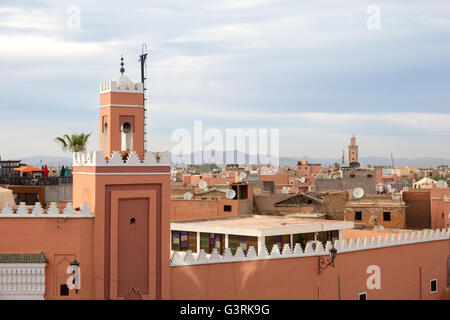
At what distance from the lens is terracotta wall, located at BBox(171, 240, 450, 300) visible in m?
15.2

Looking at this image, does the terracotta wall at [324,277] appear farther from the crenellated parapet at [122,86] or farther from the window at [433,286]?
the crenellated parapet at [122,86]

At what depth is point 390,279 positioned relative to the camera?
1984cm

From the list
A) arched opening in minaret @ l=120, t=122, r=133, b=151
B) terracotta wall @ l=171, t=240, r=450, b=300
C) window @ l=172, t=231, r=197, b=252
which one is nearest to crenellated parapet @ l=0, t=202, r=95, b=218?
arched opening in minaret @ l=120, t=122, r=133, b=151

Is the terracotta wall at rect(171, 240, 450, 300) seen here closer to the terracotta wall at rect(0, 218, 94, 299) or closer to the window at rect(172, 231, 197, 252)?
the terracotta wall at rect(0, 218, 94, 299)

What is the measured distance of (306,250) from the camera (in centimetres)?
1730

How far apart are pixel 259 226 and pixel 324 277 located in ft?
15.6

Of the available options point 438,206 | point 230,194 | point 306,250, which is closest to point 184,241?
point 306,250

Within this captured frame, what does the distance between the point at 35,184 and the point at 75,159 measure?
354 inches

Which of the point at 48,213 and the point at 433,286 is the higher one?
the point at 48,213

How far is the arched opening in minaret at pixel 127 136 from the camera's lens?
48.0 feet

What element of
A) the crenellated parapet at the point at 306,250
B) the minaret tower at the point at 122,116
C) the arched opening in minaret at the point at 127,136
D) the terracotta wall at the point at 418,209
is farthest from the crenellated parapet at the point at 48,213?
the terracotta wall at the point at 418,209

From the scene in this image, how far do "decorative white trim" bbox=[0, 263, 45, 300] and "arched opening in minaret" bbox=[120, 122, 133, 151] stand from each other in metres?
3.48

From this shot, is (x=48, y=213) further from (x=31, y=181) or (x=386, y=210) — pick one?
(x=386, y=210)

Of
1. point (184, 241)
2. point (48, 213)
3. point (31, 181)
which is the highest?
point (31, 181)
